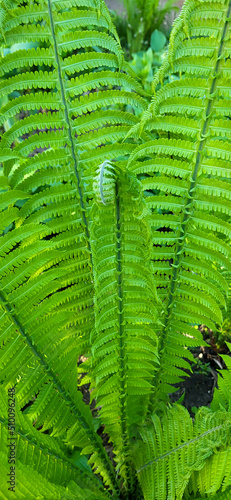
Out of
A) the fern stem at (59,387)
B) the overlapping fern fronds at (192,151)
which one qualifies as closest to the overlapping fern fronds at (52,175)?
the fern stem at (59,387)

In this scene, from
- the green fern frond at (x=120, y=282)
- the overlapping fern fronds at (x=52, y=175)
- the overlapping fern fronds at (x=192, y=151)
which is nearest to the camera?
the green fern frond at (x=120, y=282)

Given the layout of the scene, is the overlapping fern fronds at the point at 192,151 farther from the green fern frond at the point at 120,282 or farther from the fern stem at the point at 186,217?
the green fern frond at the point at 120,282

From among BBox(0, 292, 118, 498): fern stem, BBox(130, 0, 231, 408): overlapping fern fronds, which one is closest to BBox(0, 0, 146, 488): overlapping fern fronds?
BBox(0, 292, 118, 498): fern stem

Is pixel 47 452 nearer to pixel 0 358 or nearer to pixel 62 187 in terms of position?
pixel 0 358

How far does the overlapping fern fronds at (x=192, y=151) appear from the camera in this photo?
0.83 metres

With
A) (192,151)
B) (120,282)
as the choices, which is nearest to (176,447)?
(120,282)

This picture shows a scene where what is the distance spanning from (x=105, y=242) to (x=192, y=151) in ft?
1.13

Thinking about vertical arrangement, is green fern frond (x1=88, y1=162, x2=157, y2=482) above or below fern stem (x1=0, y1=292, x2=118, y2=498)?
above

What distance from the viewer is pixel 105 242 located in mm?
846

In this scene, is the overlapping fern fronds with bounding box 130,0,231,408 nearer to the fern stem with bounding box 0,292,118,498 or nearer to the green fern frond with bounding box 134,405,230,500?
the green fern frond with bounding box 134,405,230,500

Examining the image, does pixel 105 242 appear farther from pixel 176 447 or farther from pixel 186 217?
pixel 176 447

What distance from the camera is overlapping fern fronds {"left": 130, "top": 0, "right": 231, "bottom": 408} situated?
83 centimetres

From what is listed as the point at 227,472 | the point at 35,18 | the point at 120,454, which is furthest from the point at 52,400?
the point at 35,18

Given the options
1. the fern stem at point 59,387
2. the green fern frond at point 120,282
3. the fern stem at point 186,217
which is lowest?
the fern stem at point 59,387
